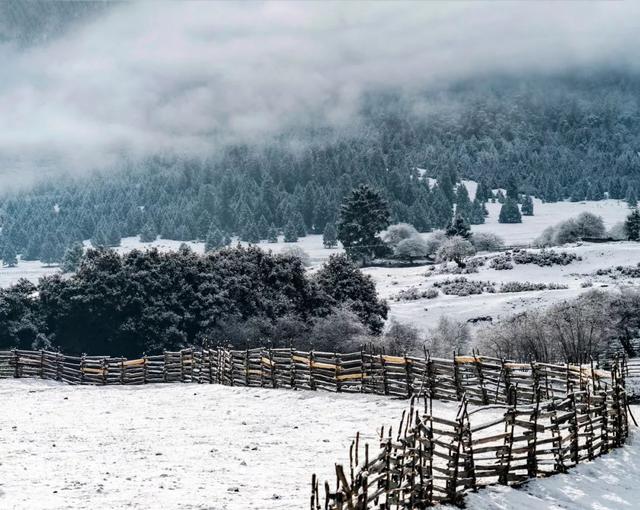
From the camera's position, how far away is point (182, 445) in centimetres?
1884

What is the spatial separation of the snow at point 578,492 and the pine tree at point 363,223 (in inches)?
3967

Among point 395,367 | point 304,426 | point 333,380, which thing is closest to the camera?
point 304,426

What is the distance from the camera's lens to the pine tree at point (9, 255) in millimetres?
168837

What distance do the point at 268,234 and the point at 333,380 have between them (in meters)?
147

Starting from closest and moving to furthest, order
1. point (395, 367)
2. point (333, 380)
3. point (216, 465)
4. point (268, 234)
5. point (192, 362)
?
point (216, 465) < point (395, 367) < point (333, 380) < point (192, 362) < point (268, 234)

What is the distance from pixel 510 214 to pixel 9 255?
112 metres

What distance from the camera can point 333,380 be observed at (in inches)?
1127

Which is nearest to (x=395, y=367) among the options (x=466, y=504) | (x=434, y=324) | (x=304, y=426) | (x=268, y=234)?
(x=304, y=426)

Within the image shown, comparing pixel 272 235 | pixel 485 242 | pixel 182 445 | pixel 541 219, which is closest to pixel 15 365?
pixel 182 445

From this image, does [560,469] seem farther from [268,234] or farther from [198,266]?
[268,234]

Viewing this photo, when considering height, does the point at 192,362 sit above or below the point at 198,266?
below

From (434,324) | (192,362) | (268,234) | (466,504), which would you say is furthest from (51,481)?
(268,234)

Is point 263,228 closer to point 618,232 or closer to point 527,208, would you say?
point 527,208

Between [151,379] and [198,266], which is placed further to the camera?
[198,266]
